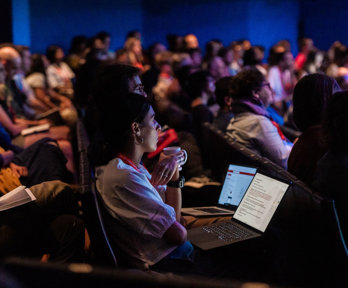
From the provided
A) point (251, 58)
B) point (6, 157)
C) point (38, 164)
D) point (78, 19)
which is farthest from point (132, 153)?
point (78, 19)

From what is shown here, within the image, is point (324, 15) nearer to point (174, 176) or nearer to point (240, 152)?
point (240, 152)

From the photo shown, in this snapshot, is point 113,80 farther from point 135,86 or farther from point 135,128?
point 135,128

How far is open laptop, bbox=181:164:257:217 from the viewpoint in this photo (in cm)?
287

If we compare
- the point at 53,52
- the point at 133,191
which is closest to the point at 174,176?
the point at 133,191

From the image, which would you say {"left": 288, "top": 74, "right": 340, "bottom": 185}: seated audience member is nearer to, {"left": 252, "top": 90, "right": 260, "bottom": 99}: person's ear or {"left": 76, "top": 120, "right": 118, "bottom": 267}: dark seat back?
{"left": 252, "top": 90, "right": 260, "bottom": 99}: person's ear

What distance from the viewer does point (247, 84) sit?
3.78 m

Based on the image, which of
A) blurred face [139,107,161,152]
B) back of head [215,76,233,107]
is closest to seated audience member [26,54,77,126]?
back of head [215,76,233,107]

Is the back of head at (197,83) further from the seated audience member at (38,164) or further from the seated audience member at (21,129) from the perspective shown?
the seated audience member at (38,164)

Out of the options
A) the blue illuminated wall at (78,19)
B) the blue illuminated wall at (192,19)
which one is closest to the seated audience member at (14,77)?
the blue illuminated wall at (78,19)

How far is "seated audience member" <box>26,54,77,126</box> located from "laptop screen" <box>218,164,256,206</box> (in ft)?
11.0

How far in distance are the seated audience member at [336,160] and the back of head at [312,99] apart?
556 millimetres

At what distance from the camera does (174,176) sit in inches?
96.3

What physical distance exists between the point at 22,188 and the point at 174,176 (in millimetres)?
754

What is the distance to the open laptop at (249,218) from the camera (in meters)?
2.40
